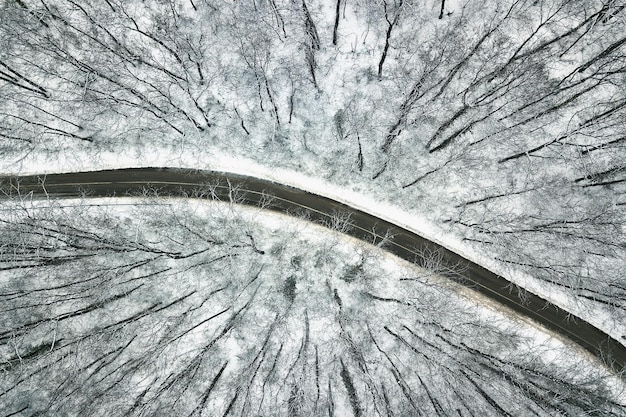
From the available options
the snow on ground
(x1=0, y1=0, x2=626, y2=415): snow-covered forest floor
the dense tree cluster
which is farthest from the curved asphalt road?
the dense tree cluster

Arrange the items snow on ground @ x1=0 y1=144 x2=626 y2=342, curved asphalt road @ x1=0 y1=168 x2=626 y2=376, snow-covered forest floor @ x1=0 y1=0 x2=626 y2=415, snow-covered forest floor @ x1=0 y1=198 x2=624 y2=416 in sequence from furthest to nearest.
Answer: snow on ground @ x1=0 y1=144 x2=626 y2=342 < curved asphalt road @ x1=0 y1=168 x2=626 y2=376 < snow-covered forest floor @ x1=0 y1=0 x2=626 y2=415 < snow-covered forest floor @ x1=0 y1=198 x2=624 y2=416

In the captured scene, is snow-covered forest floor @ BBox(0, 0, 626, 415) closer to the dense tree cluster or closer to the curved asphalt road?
the dense tree cluster

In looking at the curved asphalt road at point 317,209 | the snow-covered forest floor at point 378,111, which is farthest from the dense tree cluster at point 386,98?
the curved asphalt road at point 317,209

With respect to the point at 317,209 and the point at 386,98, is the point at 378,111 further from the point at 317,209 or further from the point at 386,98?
the point at 317,209

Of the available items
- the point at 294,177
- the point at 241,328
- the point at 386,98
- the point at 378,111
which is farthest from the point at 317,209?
the point at 241,328

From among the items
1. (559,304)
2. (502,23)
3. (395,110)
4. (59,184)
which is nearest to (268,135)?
(395,110)

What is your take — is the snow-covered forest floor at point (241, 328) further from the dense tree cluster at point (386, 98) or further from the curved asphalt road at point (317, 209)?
the dense tree cluster at point (386, 98)
